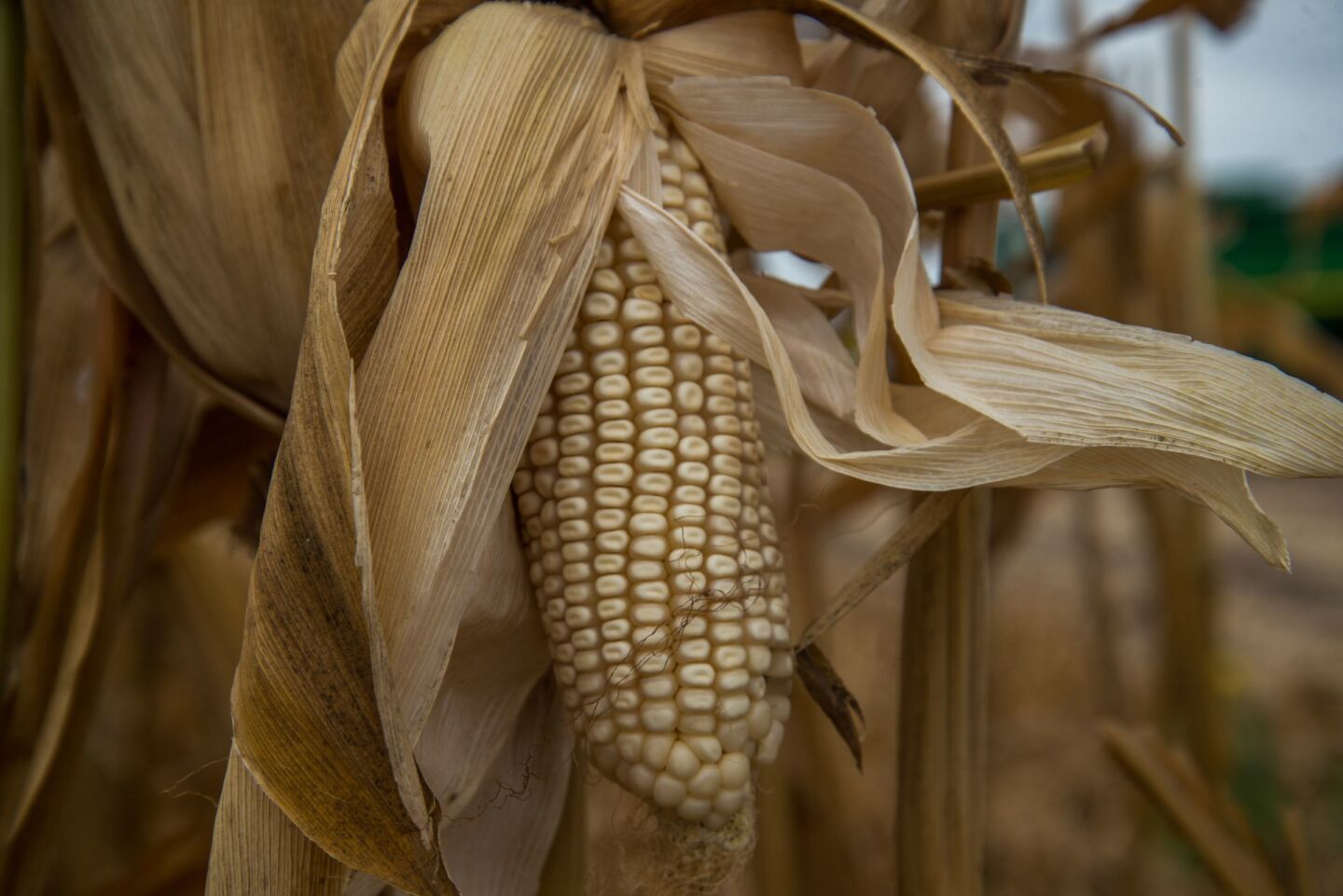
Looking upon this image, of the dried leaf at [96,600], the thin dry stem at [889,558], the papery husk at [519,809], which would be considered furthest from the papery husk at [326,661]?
the dried leaf at [96,600]

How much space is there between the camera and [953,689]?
0.59m

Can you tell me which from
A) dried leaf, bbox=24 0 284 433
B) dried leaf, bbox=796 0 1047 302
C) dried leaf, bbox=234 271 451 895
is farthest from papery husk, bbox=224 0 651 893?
dried leaf, bbox=24 0 284 433

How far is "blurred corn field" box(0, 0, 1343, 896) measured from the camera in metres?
0.41

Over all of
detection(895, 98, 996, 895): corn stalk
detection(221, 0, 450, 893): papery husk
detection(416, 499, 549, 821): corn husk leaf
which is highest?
detection(221, 0, 450, 893): papery husk

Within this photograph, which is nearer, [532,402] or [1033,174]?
[532,402]

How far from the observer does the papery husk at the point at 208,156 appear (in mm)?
547

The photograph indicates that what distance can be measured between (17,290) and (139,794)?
3.33 ft

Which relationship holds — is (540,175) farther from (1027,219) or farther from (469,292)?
(1027,219)

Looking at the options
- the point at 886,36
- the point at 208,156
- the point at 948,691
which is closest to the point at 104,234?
the point at 208,156

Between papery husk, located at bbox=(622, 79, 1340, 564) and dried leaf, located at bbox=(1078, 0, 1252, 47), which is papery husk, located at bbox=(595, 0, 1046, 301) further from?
dried leaf, located at bbox=(1078, 0, 1252, 47)

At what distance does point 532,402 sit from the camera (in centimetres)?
44

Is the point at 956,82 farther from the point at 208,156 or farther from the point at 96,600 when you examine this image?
the point at 96,600

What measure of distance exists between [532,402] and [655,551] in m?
0.09

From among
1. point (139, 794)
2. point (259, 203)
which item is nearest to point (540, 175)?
point (259, 203)
